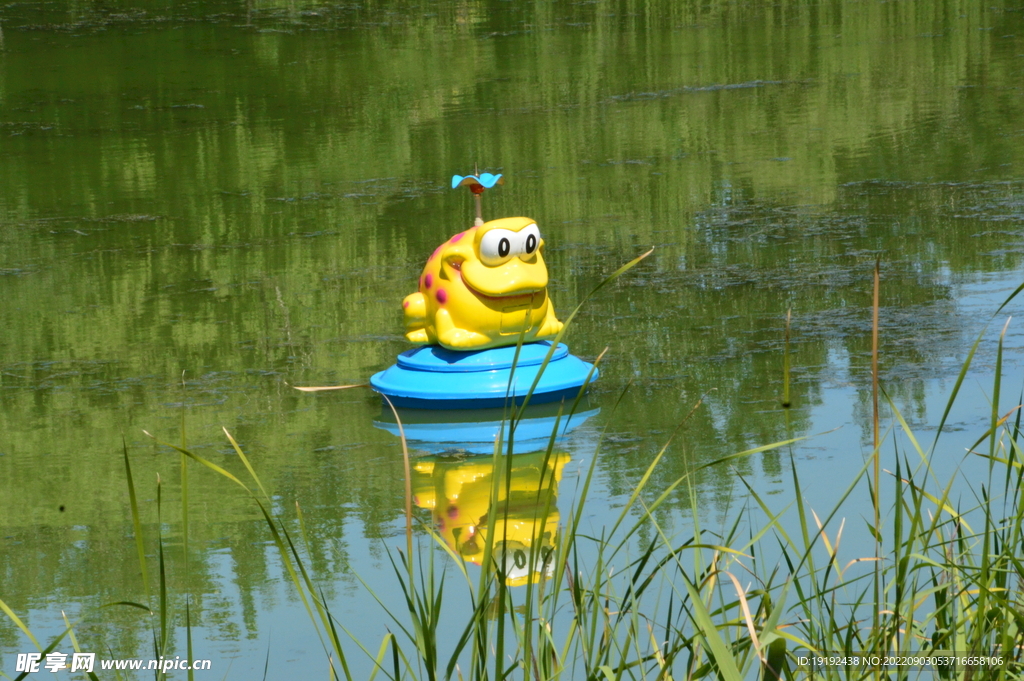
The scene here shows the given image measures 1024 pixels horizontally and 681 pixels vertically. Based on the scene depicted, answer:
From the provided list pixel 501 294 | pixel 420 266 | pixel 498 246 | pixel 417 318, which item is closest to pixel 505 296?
pixel 501 294

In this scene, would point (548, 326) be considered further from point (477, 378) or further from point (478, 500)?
point (478, 500)

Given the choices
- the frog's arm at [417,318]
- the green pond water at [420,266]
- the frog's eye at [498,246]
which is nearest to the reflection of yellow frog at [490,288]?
the frog's eye at [498,246]

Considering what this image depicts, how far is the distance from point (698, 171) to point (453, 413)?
5.86 metres

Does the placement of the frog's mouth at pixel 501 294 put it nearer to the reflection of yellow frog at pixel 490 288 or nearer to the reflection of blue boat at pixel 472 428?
the reflection of yellow frog at pixel 490 288

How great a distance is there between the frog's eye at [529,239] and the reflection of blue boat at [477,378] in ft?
1.39

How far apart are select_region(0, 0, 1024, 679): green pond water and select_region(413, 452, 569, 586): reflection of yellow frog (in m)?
0.05

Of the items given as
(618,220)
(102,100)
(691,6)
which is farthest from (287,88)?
(618,220)

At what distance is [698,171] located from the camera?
463 inches

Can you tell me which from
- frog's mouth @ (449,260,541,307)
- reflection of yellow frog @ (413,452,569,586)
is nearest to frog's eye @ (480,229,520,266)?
frog's mouth @ (449,260,541,307)

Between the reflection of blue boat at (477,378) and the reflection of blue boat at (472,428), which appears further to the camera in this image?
the reflection of blue boat at (477,378)

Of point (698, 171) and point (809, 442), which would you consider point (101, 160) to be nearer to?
point (698, 171)

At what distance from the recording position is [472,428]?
247 inches

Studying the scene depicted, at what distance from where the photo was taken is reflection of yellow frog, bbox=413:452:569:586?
4.80 meters

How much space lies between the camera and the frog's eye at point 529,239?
6441 mm
